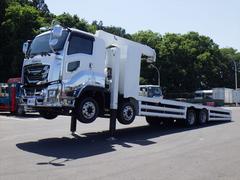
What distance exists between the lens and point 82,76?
11.6m

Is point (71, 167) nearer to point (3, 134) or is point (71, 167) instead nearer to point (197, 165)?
point (197, 165)

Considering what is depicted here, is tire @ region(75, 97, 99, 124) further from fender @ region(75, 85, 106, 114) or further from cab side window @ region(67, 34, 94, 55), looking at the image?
cab side window @ region(67, 34, 94, 55)

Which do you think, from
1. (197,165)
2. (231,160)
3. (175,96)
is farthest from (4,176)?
(175,96)

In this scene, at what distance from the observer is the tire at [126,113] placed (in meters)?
13.2

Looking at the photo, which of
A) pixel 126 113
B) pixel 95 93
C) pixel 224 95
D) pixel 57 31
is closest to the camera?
pixel 57 31

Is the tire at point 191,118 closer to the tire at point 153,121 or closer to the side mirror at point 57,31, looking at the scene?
the tire at point 153,121

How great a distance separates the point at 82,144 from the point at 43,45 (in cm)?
323

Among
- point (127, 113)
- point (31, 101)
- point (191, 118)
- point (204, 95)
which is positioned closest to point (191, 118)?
point (191, 118)

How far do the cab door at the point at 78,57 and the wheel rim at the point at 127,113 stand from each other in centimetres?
217

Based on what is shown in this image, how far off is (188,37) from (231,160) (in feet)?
208

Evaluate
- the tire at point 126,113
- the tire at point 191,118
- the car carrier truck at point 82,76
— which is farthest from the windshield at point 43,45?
the tire at point 191,118

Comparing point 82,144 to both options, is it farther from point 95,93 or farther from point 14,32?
point 14,32

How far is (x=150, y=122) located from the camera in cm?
1775

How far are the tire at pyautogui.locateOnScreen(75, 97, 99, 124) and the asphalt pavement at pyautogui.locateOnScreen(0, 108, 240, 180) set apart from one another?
2.50 ft
